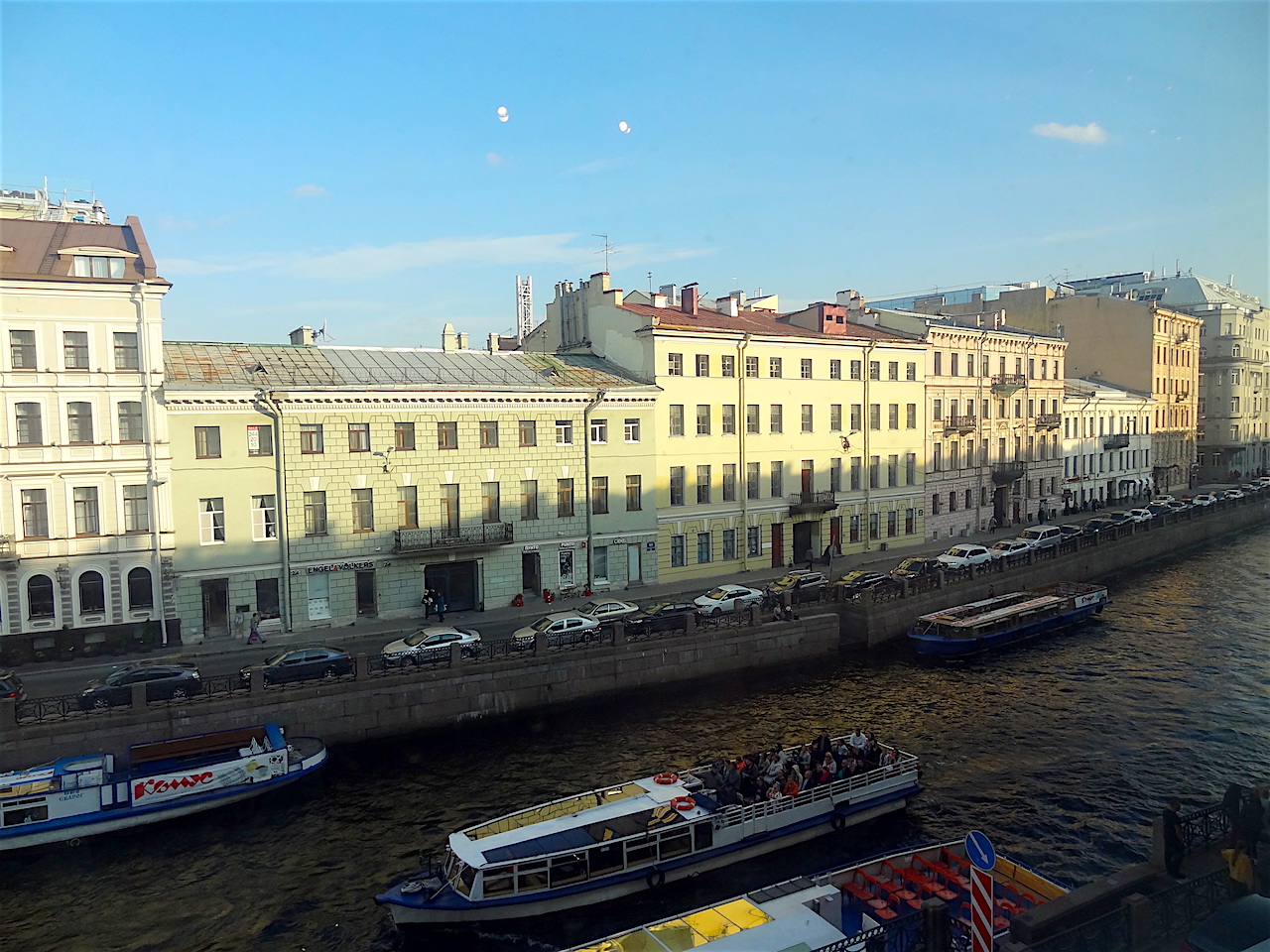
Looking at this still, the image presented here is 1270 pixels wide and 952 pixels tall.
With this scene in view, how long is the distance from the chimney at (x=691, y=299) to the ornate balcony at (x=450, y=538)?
52.1 ft

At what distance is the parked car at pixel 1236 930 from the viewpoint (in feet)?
34.3

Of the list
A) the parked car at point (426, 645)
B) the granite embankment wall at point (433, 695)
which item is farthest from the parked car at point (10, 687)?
the parked car at point (426, 645)

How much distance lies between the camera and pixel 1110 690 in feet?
99.7

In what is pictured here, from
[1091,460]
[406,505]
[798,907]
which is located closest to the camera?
[798,907]

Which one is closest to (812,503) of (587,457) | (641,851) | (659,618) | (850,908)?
(587,457)

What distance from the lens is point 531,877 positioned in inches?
687

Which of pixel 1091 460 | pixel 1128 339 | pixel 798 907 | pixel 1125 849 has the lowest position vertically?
pixel 1125 849

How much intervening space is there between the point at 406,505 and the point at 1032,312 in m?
60.2

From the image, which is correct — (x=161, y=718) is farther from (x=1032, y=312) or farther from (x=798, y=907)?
(x=1032, y=312)

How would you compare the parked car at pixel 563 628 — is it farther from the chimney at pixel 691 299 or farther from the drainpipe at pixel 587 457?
the chimney at pixel 691 299

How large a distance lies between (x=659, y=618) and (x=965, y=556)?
2040cm

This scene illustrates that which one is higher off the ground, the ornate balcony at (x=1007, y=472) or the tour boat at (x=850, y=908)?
the ornate balcony at (x=1007, y=472)

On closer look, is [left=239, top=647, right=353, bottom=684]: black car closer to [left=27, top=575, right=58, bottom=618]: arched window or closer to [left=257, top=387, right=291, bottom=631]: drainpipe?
[left=257, top=387, right=291, bottom=631]: drainpipe

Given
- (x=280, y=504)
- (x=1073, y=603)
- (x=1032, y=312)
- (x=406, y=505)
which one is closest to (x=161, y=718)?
(x=280, y=504)
